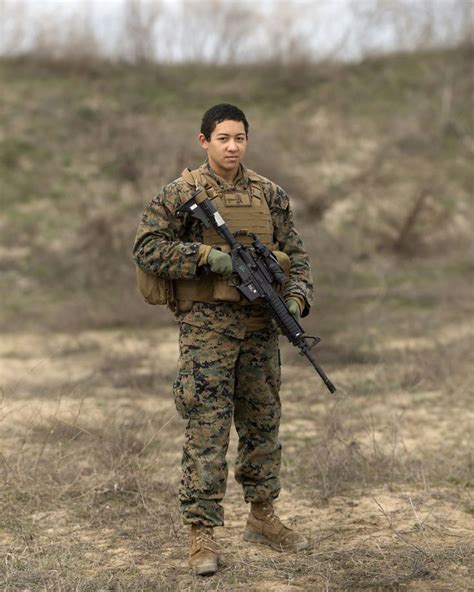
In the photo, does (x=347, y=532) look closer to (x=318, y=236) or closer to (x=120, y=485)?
(x=120, y=485)

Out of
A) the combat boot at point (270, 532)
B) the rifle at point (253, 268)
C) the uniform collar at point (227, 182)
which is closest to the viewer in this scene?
the rifle at point (253, 268)

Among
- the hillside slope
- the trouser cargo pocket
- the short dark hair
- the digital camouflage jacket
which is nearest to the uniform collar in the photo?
the digital camouflage jacket

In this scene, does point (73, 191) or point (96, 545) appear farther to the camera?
point (73, 191)

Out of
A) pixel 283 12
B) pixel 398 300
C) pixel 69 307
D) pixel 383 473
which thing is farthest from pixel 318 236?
pixel 283 12

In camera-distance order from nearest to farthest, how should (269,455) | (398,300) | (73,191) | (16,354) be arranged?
(269,455), (16,354), (398,300), (73,191)

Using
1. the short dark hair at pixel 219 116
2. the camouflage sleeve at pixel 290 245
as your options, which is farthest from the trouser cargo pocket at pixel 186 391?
the short dark hair at pixel 219 116

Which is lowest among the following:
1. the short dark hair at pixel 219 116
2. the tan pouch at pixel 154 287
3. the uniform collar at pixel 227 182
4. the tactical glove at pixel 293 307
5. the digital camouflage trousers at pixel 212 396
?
the digital camouflage trousers at pixel 212 396

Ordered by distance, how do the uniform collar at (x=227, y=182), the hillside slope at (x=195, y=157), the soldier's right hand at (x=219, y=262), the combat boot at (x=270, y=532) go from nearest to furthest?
the soldier's right hand at (x=219, y=262)
the uniform collar at (x=227, y=182)
the combat boot at (x=270, y=532)
the hillside slope at (x=195, y=157)

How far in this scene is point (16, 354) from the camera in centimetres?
915

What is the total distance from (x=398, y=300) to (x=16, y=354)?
510cm

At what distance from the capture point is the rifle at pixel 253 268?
3.45 metres

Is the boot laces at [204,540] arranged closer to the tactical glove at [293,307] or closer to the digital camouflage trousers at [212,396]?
the digital camouflage trousers at [212,396]

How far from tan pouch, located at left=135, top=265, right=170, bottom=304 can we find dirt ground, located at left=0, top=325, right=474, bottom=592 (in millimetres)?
1081

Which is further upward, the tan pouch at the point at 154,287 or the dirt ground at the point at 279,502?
the tan pouch at the point at 154,287
